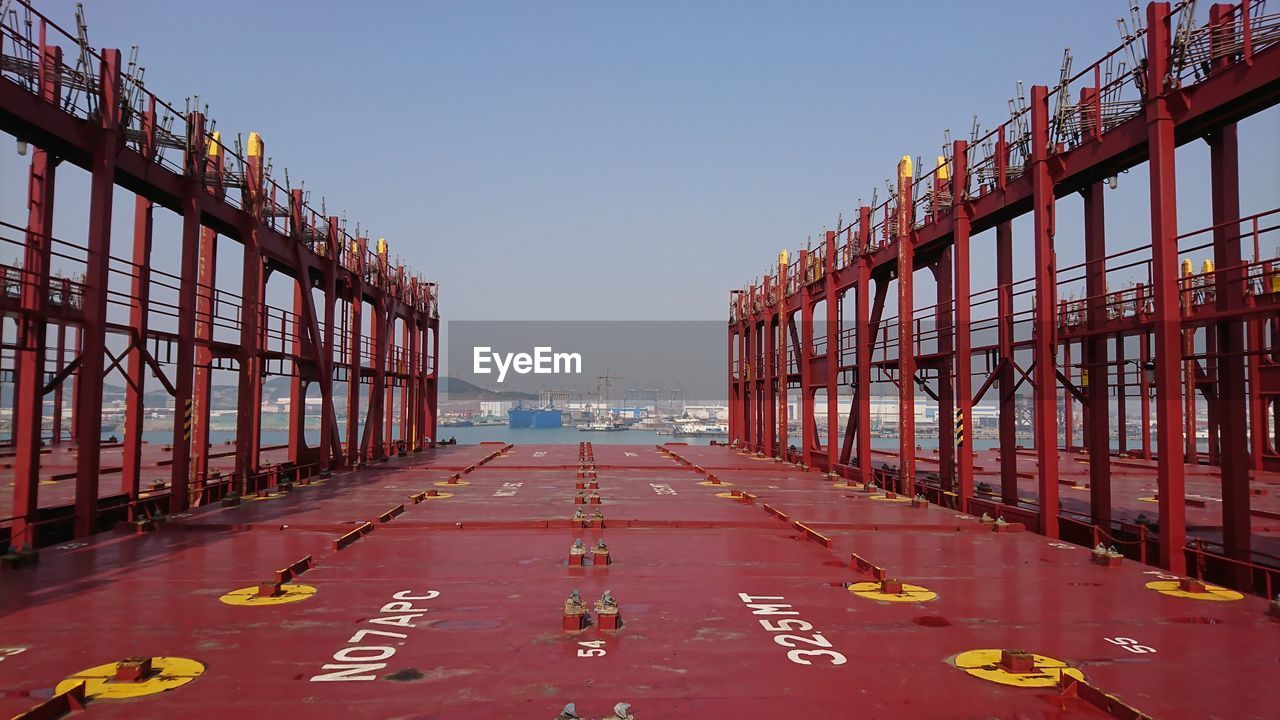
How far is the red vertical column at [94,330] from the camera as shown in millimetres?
13641

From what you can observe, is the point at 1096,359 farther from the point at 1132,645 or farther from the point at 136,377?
the point at 136,377

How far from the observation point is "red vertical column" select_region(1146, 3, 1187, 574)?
38.0 feet

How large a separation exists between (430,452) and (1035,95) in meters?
32.8

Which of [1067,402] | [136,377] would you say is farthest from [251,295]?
[1067,402]

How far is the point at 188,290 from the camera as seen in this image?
675 inches

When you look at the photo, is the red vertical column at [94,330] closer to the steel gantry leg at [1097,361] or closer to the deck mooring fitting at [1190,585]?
the deck mooring fitting at [1190,585]

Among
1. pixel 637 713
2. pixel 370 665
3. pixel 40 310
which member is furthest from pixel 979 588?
pixel 40 310

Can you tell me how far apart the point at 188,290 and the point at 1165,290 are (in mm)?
18397

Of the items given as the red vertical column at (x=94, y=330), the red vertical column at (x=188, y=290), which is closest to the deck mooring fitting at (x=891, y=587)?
the red vertical column at (x=94, y=330)

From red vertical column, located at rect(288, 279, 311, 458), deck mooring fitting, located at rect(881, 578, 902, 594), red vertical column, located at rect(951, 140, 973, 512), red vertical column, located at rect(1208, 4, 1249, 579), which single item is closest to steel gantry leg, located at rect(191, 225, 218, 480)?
red vertical column, located at rect(288, 279, 311, 458)

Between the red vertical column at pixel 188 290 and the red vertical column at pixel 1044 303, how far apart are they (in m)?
17.3

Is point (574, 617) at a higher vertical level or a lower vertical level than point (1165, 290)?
lower

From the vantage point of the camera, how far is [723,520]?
15086mm

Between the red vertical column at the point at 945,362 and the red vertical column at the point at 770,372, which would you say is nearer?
the red vertical column at the point at 945,362
